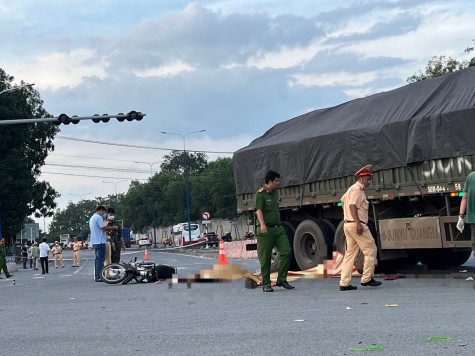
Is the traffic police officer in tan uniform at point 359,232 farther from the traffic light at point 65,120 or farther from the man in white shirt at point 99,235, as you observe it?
the traffic light at point 65,120

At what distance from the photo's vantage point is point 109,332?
8125mm

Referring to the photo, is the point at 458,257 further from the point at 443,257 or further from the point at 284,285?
the point at 284,285

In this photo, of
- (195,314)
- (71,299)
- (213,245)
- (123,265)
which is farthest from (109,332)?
(213,245)

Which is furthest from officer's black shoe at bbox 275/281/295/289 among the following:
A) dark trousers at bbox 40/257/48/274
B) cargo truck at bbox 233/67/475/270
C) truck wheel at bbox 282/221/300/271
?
dark trousers at bbox 40/257/48/274

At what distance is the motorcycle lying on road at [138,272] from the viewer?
16.8 meters

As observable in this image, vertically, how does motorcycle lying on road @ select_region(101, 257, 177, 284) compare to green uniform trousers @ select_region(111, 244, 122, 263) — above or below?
below

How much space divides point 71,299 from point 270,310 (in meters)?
4.74

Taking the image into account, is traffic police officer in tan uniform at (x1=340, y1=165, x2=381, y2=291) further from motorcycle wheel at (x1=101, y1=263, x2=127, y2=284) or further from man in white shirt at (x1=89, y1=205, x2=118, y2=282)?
man in white shirt at (x1=89, y1=205, x2=118, y2=282)

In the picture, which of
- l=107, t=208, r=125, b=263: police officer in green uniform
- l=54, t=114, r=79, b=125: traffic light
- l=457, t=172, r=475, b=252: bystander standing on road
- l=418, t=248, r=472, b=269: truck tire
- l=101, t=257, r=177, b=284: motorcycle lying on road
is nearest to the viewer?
l=457, t=172, r=475, b=252: bystander standing on road

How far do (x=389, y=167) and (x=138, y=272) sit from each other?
5648 millimetres

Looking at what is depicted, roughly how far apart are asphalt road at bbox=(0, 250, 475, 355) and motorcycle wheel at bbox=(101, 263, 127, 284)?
3.28 m

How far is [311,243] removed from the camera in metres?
17.1

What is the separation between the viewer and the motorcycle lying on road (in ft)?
55.0

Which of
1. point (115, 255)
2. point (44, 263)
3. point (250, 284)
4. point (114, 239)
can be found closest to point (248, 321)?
point (250, 284)
